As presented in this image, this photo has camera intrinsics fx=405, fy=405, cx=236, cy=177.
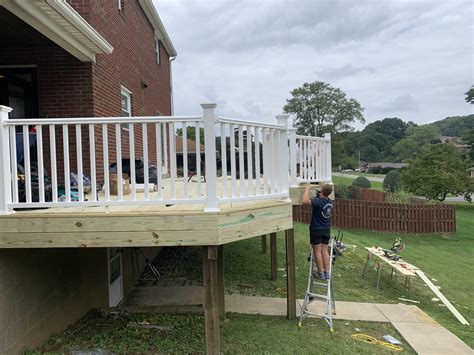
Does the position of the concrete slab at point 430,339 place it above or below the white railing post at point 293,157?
below

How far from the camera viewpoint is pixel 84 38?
5.47 meters

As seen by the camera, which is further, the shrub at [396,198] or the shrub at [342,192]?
the shrub at [342,192]

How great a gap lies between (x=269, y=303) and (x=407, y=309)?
2.39 meters

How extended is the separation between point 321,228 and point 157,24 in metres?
8.48

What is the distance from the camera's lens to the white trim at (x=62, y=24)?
4.34 meters

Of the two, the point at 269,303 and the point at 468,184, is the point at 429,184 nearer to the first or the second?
the point at 468,184

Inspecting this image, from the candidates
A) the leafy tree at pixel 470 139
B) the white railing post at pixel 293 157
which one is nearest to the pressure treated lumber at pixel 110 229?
the white railing post at pixel 293 157

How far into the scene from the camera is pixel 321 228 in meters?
6.47

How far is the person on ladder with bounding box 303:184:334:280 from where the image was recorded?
6457 mm

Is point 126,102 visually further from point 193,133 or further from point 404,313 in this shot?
point 193,133

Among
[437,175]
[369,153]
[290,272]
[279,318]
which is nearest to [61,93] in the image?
[290,272]

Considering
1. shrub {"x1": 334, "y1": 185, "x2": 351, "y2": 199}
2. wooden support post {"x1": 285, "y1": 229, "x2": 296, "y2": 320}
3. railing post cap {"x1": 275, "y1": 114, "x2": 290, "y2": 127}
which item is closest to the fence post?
railing post cap {"x1": 275, "y1": 114, "x2": 290, "y2": 127}

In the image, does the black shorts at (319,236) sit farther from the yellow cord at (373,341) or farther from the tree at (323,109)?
the tree at (323,109)

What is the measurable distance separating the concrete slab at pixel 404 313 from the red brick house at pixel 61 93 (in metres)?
4.48
